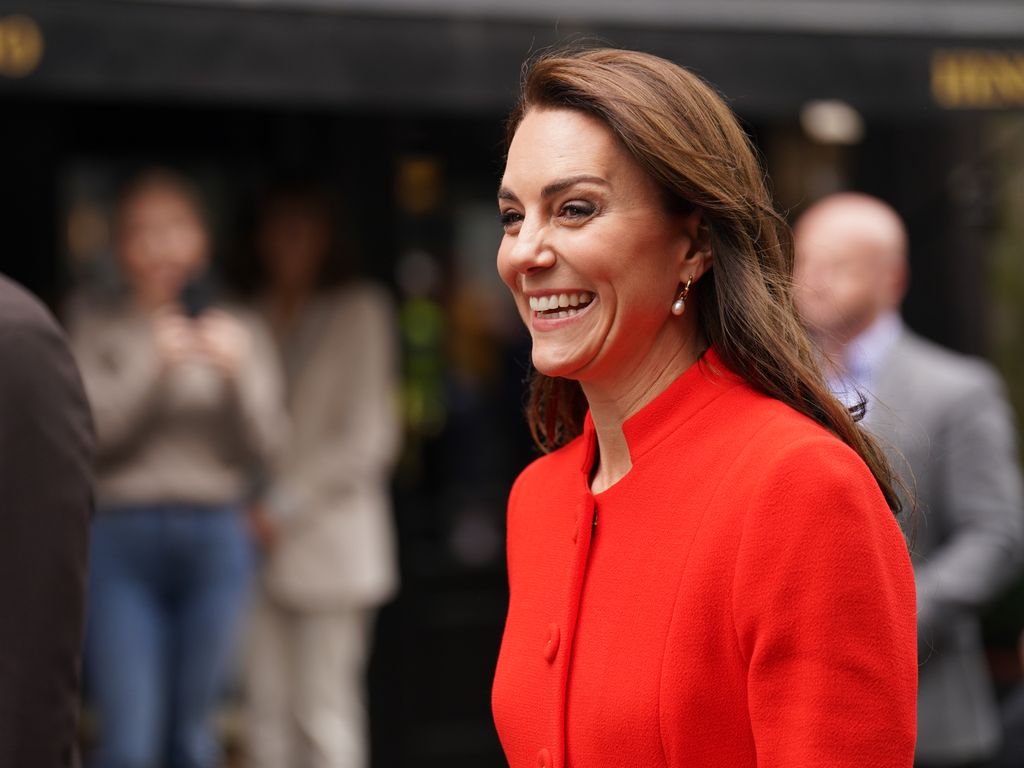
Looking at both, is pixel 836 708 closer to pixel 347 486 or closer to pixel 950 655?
pixel 950 655

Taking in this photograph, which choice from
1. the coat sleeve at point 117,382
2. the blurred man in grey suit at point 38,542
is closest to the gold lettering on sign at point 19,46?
the coat sleeve at point 117,382

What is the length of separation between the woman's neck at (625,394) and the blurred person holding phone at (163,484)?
2968mm

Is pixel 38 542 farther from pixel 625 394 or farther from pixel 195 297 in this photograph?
pixel 195 297

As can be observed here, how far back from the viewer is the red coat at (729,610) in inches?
67.8

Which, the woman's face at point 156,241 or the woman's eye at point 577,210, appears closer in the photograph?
the woman's eye at point 577,210

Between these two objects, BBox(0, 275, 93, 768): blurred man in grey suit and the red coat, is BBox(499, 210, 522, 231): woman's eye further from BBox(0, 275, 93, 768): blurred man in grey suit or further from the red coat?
BBox(0, 275, 93, 768): blurred man in grey suit

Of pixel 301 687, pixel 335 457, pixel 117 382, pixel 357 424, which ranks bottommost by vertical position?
pixel 301 687

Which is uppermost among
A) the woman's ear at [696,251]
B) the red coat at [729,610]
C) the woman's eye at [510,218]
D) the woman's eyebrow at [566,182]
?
the woman's eyebrow at [566,182]

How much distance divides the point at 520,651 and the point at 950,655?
2.27m

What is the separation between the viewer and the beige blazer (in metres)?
5.65

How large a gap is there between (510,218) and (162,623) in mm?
3193

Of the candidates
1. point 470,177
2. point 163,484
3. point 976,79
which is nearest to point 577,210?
point 163,484

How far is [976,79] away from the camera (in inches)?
206

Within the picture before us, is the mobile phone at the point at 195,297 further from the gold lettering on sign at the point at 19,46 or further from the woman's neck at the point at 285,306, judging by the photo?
the gold lettering on sign at the point at 19,46
